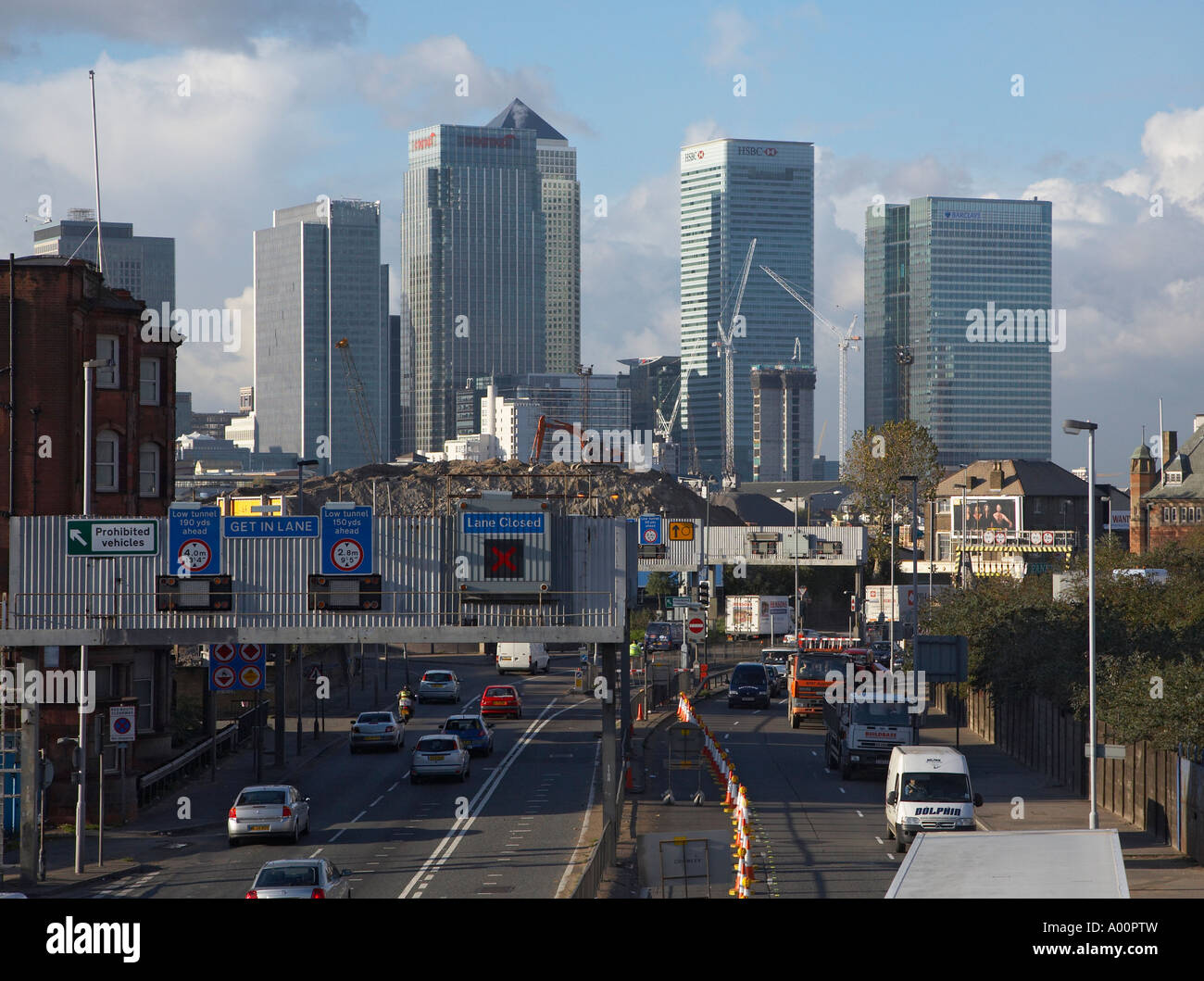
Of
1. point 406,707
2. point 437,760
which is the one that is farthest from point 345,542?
point 406,707

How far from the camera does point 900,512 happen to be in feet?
449

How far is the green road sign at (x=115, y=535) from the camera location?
1211 inches

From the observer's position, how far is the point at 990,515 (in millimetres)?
135250

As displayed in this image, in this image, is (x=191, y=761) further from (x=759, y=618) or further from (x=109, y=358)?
(x=759, y=618)

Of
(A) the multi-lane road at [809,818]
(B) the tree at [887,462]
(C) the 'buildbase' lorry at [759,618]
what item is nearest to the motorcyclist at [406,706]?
(A) the multi-lane road at [809,818]

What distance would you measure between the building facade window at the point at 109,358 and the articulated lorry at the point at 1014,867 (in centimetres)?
3098

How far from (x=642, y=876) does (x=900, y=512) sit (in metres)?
117

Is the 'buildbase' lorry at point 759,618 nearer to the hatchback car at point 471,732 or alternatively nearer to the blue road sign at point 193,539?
the hatchback car at point 471,732

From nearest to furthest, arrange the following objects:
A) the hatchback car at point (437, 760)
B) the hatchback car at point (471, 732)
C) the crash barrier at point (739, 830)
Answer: the crash barrier at point (739, 830)
the hatchback car at point (437, 760)
the hatchback car at point (471, 732)

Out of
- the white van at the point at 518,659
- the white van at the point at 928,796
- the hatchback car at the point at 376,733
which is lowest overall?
the white van at the point at 518,659

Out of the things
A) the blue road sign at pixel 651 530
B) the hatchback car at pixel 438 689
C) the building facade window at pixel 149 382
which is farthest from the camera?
the blue road sign at pixel 651 530
